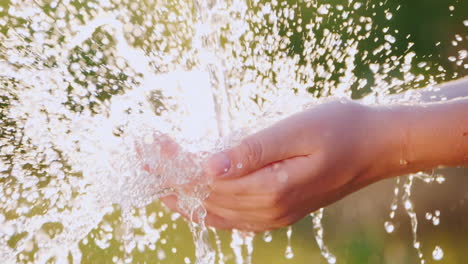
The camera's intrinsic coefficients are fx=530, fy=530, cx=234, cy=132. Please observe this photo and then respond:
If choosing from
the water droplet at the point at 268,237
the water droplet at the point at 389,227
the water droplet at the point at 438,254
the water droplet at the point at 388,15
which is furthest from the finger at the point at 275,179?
the water droplet at the point at 388,15

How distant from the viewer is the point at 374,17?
20.3 ft

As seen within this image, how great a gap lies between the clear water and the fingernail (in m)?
0.04

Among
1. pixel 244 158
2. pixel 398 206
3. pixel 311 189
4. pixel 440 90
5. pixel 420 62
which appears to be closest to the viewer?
pixel 244 158

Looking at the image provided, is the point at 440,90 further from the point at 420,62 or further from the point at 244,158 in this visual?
the point at 420,62

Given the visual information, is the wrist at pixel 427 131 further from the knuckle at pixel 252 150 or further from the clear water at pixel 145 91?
the knuckle at pixel 252 150

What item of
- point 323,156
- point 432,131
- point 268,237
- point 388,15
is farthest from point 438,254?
point 323,156

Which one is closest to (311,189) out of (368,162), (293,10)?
(368,162)

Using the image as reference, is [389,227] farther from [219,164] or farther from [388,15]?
[219,164]

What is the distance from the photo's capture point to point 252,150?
4.24 ft

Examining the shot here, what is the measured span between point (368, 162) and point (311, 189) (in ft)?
0.60

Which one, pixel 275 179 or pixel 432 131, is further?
pixel 432 131

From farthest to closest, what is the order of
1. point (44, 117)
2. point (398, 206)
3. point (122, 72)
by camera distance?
point (398, 206) → point (122, 72) → point (44, 117)

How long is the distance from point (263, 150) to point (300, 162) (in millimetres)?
130

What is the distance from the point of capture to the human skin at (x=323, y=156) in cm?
134
